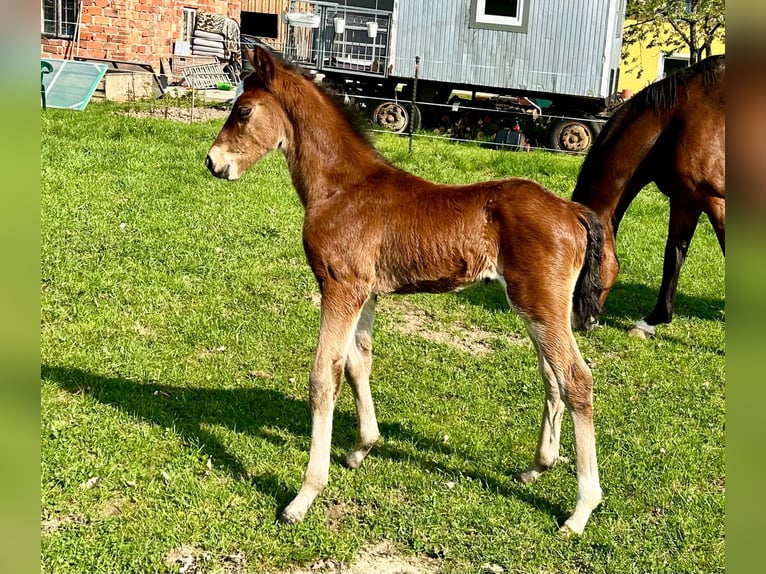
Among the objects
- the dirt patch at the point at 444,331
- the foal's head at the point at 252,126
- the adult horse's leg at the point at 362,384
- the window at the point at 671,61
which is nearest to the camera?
the foal's head at the point at 252,126

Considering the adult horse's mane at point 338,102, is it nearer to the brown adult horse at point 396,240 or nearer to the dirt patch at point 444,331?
the brown adult horse at point 396,240

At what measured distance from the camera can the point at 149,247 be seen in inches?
310

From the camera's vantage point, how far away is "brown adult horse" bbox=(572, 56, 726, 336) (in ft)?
19.8

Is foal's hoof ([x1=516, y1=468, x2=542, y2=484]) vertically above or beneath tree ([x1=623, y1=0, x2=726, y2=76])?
beneath

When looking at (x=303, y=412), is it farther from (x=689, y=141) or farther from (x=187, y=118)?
(x=187, y=118)

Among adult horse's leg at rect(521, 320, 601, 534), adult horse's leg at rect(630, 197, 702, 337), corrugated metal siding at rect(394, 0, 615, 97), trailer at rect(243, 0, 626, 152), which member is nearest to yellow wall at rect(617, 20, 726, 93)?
trailer at rect(243, 0, 626, 152)

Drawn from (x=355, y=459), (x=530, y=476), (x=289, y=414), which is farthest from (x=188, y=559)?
(x=530, y=476)

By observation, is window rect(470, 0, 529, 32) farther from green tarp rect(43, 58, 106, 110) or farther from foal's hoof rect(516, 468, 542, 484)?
foal's hoof rect(516, 468, 542, 484)

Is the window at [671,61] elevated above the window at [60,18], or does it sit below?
above

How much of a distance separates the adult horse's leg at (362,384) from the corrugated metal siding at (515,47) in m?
14.6

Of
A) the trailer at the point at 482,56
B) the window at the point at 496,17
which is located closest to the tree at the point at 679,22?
the trailer at the point at 482,56

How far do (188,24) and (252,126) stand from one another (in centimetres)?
1890

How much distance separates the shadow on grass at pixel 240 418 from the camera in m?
4.54

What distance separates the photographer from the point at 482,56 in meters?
17.9
